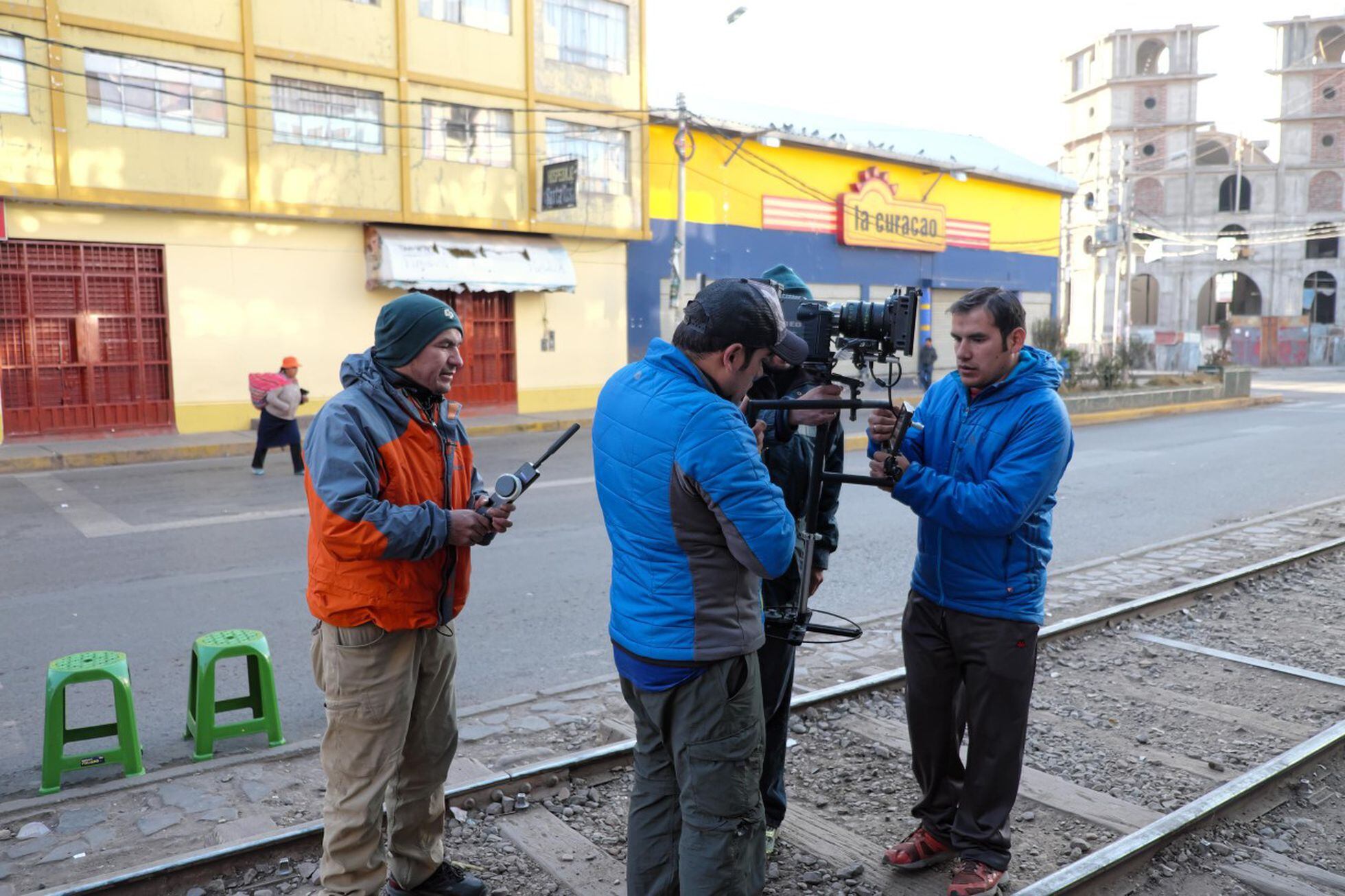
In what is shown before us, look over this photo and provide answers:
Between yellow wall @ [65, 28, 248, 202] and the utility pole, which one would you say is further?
the utility pole

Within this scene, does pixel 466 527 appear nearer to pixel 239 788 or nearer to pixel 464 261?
pixel 239 788

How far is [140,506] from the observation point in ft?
36.6

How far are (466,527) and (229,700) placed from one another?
2281 millimetres

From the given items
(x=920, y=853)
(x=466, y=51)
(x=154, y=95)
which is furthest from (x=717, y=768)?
(x=466, y=51)

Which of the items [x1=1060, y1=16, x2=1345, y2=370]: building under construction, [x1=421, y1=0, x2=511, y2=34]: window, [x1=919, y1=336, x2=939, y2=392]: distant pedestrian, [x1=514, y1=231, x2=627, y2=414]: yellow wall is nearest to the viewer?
[x1=421, y1=0, x2=511, y2=34]: window

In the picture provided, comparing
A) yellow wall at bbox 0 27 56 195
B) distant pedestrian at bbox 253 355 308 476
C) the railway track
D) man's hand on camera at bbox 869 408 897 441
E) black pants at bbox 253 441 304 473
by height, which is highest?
yellow wall at bbox 0 27 56 195

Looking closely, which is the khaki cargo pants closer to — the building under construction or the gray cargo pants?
the gray cargo pants

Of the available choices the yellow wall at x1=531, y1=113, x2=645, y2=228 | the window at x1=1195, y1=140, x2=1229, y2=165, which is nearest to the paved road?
the yellow wall at x1=531, y1=113, x2=645, y2=228

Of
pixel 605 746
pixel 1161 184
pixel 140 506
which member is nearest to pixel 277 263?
pixel 140 506

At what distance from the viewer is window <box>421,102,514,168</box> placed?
20.1m

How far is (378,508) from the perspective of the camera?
301 centimetres

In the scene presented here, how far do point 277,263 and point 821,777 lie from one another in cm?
1682

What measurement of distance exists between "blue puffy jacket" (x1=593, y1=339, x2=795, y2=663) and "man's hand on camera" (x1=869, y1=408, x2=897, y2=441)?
0.81m

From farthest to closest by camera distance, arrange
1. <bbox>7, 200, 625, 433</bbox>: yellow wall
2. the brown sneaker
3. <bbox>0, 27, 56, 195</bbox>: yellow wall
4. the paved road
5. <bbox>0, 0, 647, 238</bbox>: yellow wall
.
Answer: <bbox>7, 200, 625, 433</bbox>: yellow wall < <bbox>0, 0, 647, 238</bbox>: yellow wall < <bbox>0, 27, 56, 195</bbox>: yellow wall < the paved road < the brown sneaker
